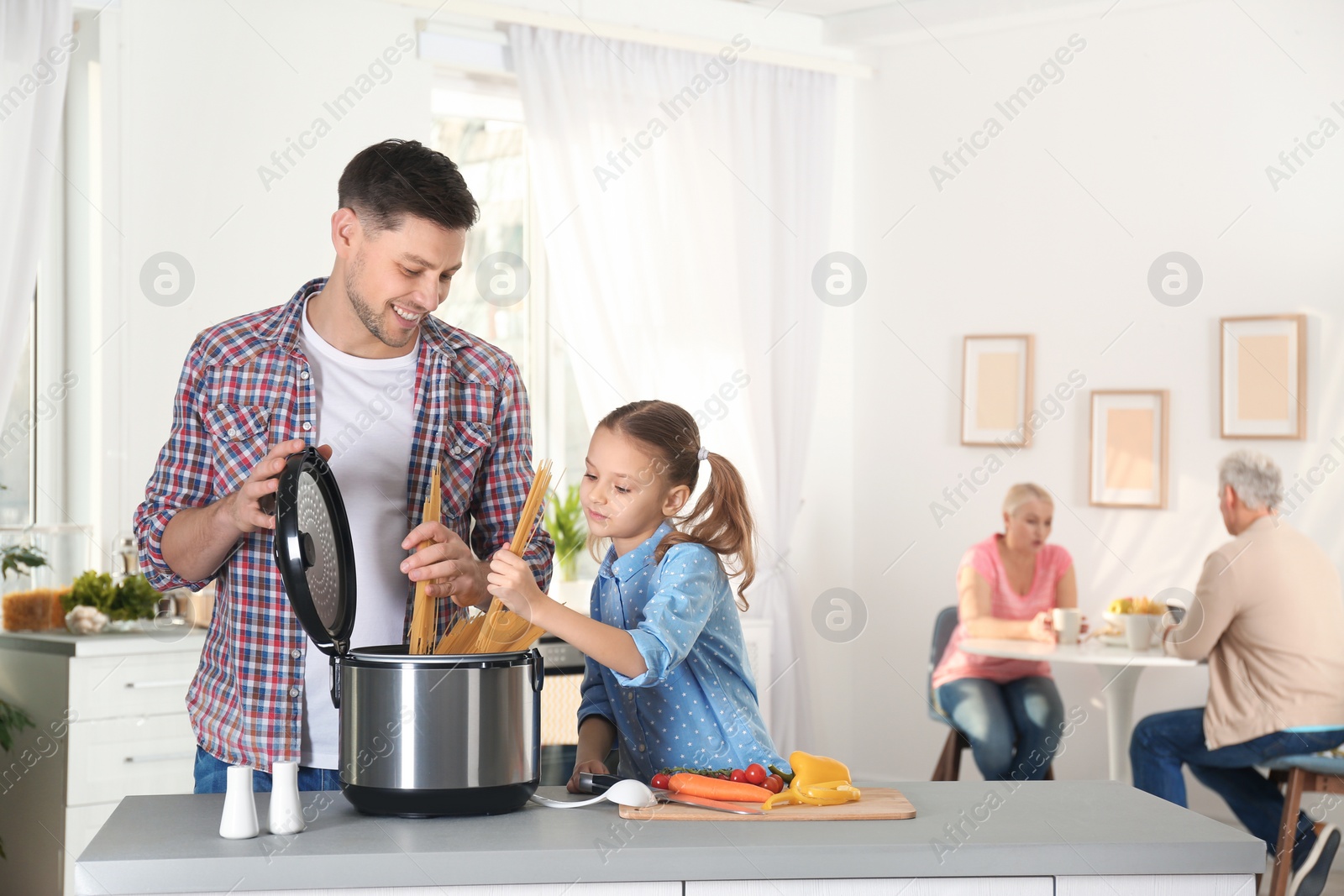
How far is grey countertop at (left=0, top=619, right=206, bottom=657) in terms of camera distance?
3.26 m

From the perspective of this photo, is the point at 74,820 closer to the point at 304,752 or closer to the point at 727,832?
the point at 304,752

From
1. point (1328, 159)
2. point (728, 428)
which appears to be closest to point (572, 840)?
point (728, 428)

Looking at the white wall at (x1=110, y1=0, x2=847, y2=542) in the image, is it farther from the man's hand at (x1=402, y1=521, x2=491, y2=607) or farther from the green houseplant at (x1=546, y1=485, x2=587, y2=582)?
the man's hand at (x1=402, y1=521, x2=491, y2=607)

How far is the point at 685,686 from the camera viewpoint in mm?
1813

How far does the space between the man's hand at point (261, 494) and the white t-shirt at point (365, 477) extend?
20cm

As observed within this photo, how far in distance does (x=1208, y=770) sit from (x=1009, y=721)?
2.03ft

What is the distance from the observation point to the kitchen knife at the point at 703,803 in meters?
1.47

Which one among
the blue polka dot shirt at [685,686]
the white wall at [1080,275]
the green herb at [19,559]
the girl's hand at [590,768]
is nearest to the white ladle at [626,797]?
the girl's hand at [590,768]

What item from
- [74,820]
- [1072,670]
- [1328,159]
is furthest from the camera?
[1072,670]

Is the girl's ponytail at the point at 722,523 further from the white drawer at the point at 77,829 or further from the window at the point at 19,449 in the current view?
the window at the point at 19,449

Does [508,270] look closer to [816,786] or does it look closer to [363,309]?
[363,309]

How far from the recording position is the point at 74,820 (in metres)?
3.23

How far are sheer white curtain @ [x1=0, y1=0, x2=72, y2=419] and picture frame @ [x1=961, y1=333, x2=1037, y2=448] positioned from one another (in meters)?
3.28

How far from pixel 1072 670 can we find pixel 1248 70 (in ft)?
7.30
